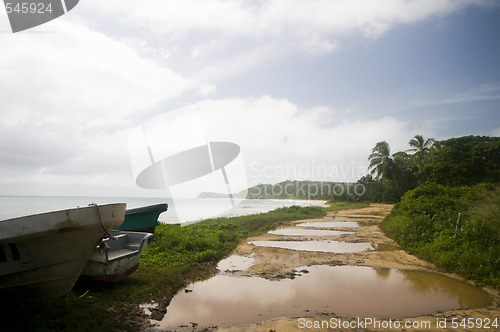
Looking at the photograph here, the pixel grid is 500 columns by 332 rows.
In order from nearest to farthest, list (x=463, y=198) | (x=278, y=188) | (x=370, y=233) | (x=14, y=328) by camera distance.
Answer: (x=14, y=328) < (x=463, y=198) < (x=370, y=233) < (x=278, y=188)

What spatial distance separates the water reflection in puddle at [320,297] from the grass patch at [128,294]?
70 cm

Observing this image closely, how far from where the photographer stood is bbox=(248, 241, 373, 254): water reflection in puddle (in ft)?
39.5

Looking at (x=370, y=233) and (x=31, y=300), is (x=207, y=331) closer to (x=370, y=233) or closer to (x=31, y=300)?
(x=31, y=300)

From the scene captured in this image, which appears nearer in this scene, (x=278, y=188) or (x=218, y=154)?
(x=218, y=154)

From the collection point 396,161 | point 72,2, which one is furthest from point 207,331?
point 396,161

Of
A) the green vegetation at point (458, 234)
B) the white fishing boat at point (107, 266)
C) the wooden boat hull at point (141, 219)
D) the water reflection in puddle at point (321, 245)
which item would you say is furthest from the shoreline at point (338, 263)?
the wooden boat hull at point (141, 219)

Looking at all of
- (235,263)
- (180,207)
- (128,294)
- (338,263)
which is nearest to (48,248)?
(128,294)

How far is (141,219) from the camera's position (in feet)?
40.9

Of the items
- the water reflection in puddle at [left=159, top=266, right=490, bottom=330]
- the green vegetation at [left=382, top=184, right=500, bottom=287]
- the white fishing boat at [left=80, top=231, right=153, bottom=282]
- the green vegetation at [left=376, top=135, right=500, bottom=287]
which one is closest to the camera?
the water reflection in puddle at [left=159, top=266, right=490, bottom=330]

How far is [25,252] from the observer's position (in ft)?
15.1

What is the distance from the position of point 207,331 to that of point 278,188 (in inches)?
4721

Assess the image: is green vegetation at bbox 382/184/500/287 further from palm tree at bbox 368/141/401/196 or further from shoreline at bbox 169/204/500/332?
palm tree at bbox 368/141/401/196

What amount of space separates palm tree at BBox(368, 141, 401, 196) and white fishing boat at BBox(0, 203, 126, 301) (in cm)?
3916

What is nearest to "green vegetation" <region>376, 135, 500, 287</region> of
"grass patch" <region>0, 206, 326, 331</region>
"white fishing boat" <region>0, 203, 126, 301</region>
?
"grass patch" <region>0, 206, 326, 331</region>
